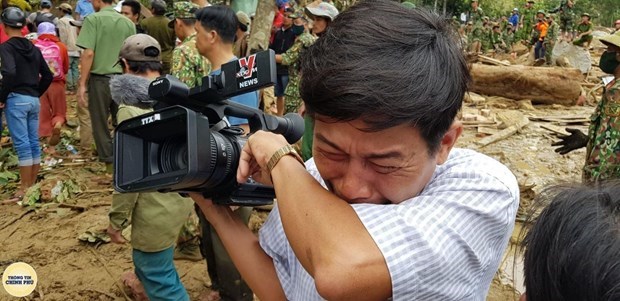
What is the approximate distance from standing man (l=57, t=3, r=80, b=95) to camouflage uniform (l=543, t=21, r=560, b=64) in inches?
553

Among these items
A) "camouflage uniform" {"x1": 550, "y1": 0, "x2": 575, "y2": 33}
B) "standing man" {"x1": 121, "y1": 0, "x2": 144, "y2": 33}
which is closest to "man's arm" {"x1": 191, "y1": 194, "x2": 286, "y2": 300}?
"standing man" {"x1": 121, "y1": 0, "x2": 144, "y2": 33}

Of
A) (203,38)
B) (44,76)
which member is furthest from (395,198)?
(44,76)

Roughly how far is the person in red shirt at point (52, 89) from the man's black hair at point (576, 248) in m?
7.01

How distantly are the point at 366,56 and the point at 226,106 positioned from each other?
606 millimetres

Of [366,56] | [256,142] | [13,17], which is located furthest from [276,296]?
[13,17]

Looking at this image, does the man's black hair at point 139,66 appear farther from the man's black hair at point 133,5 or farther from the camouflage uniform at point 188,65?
the man's black hair at point 133,5

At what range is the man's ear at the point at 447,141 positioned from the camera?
121 cm

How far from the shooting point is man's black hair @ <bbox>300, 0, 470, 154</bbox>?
3.48 ft

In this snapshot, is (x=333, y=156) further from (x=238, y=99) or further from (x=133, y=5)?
(x=133, y=5)

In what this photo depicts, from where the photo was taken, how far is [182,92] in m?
1.45

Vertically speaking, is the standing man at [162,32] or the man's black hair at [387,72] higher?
the man's black hair at [387,72]

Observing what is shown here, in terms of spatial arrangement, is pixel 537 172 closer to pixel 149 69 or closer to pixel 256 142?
pixel 149 69

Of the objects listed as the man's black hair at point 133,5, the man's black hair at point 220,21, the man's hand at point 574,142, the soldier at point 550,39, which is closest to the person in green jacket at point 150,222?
the man's black hair at point 220,21

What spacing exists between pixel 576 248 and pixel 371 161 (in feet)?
1.46
